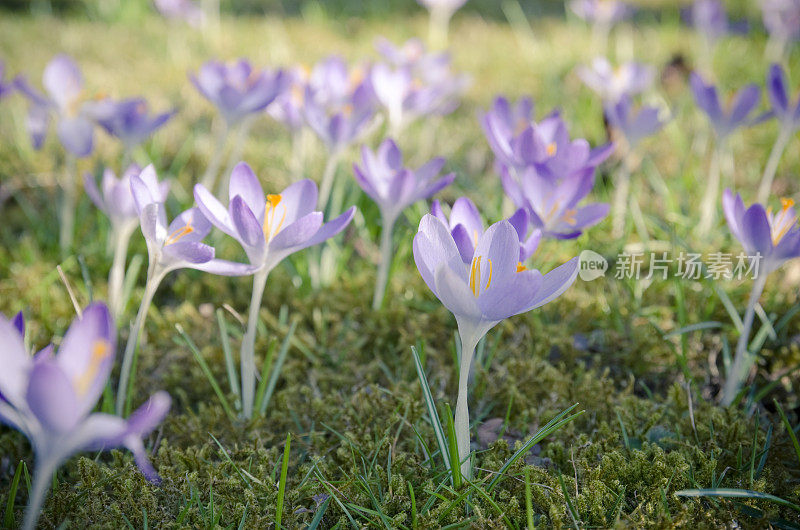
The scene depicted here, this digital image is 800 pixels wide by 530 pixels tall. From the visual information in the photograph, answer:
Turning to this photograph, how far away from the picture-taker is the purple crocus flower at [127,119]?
6.02ft

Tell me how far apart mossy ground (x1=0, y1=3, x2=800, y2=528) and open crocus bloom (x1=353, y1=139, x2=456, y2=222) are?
293 millimetres

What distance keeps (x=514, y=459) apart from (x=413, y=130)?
227 cm

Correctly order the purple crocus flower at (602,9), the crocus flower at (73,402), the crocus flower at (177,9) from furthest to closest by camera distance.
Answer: the crocus flower at (177,9), the purple crocus flower at (602,9), the crocus flower at (73,402)

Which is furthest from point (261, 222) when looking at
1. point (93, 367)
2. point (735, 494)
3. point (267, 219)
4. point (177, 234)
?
point (735, 494)

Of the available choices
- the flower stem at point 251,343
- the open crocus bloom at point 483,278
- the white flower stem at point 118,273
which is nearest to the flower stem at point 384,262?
the flower stem at point 251,343

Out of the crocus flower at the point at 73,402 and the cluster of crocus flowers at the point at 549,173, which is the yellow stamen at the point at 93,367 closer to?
the crocus flower at the point at 73,402

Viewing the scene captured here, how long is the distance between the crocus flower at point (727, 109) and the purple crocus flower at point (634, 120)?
6.0 inches

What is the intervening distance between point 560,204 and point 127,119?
1.22m

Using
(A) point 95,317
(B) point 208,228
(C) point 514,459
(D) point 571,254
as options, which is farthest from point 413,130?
(A) point 95,317

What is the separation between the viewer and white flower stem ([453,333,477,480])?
109cm

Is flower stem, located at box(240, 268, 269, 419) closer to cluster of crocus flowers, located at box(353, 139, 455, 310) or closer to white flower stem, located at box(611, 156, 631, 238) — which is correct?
cluster of crocus flowers, located at box(353, 139, 455, 310)

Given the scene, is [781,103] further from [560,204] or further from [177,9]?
[177,9]

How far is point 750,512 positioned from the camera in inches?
48.9

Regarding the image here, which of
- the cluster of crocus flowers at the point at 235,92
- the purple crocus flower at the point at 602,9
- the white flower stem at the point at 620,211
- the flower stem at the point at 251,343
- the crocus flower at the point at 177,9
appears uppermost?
the crocus flower at the point at 177,9
